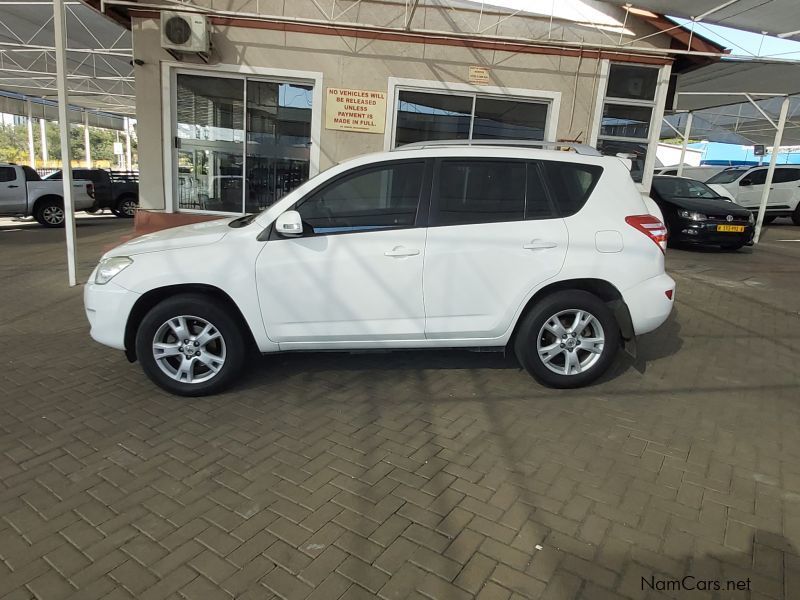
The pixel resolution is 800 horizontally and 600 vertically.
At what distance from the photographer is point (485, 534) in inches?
105

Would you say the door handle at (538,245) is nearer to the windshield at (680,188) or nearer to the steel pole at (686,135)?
the windshield at (680,188)

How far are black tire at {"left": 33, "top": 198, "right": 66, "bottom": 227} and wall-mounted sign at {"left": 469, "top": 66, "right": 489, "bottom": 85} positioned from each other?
1239 centimetres

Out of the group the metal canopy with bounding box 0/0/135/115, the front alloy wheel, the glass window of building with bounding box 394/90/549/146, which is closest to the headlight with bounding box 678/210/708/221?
the glass window of building with bounding box 394/90/549/146

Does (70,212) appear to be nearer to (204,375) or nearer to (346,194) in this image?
(204,375)

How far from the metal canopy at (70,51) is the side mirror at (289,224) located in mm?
7217

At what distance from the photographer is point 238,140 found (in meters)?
9.38

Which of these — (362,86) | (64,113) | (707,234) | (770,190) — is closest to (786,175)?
(770,190)

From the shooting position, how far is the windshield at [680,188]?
1256cm

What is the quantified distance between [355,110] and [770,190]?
1578 centimetres

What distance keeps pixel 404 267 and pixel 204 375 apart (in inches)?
67.4

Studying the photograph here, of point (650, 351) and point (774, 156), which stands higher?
point (774, 156)

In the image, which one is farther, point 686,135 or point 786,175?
point 686,135

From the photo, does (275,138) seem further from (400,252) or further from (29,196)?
(29,196)

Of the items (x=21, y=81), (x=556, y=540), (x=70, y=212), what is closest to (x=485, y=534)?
(x=556, y=540)
